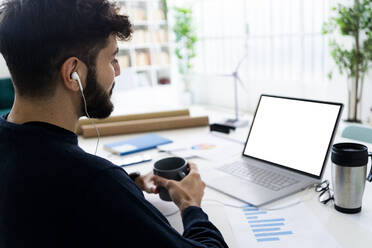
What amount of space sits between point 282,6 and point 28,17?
4.84 m

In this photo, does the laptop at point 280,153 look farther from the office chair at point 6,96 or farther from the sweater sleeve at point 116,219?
the office chair at point 6,96

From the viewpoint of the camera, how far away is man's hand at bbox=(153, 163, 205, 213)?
1044mm

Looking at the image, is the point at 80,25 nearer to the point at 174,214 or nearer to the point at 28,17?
the point at 28,17

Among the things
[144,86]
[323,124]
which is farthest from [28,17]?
[144,86]

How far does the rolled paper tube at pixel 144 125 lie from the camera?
7.13ft

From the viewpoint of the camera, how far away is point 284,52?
5.27 metres

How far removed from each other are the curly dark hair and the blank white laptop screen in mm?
827

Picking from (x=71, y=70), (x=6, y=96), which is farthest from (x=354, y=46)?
(x=6, y=96)

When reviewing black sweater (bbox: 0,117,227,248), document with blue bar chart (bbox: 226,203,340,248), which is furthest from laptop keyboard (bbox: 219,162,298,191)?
black sweater (bbox: 0,117,227,248)

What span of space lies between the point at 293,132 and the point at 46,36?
967 mm

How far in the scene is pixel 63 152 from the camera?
78 centimetres

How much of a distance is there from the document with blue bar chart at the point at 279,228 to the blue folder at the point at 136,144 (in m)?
0.81

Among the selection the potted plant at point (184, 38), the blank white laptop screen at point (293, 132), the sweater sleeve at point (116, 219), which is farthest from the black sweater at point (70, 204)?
the potted plant at point (184, 38)

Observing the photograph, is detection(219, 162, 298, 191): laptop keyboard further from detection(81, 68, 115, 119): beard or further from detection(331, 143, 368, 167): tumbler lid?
detection(81, 68, 115, 119): beard
